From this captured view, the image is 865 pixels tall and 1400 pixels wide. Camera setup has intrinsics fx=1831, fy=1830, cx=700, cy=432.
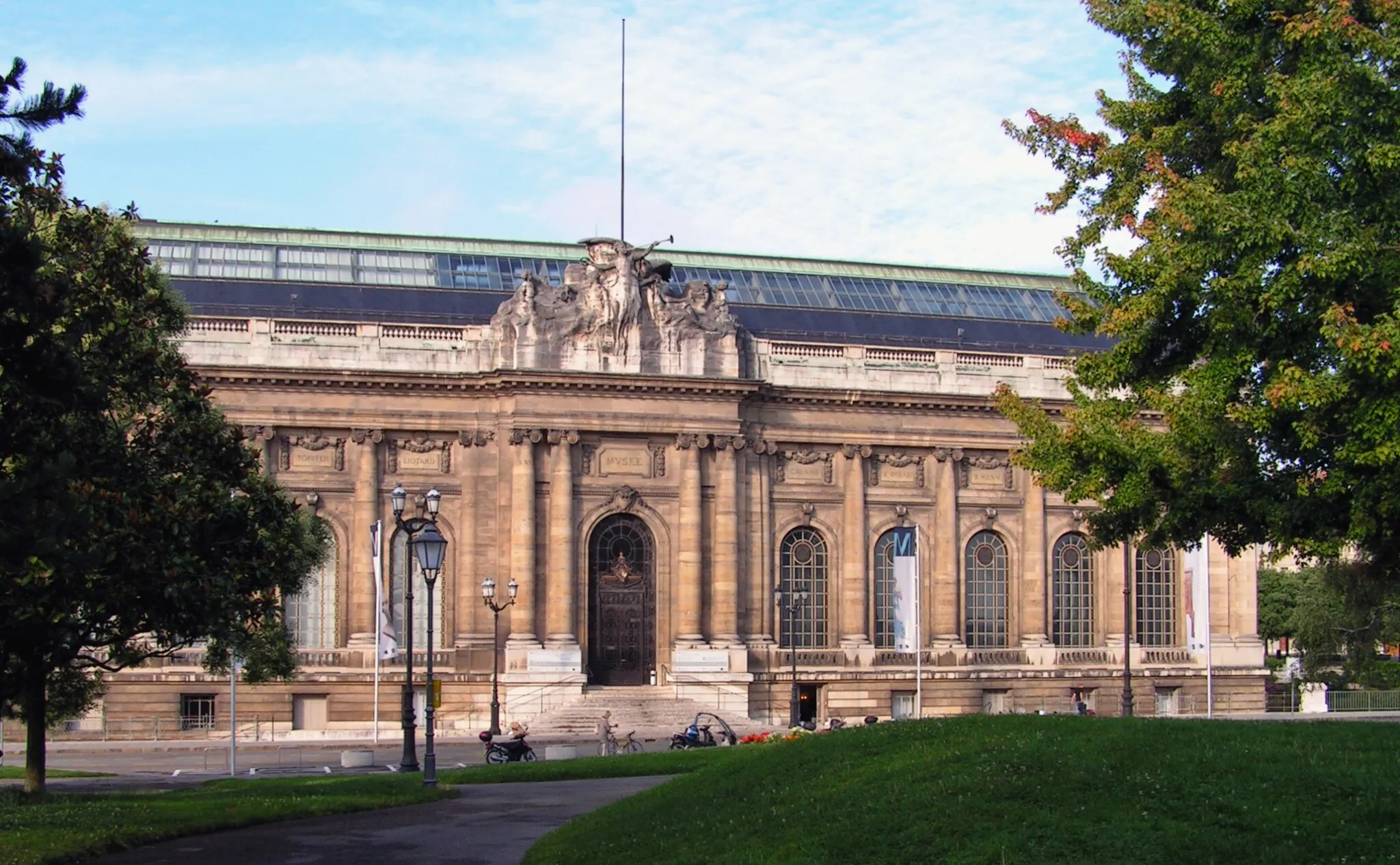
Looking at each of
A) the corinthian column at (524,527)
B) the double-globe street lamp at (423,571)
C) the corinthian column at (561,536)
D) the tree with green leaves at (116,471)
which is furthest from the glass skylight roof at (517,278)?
the tree with green leaves at (116,471)

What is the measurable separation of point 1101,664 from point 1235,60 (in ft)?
142

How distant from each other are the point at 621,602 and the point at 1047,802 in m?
46.1

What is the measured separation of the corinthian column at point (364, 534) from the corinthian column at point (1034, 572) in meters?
23.9

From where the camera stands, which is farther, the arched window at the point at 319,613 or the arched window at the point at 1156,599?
the arched window at the point at 1156,599

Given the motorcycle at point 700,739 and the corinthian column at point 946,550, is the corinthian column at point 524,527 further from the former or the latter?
the corinthian column at point 946,550

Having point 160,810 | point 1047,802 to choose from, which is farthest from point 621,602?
point 1047,802

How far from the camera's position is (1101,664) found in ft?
226

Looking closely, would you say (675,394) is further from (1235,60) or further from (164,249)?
(1235,60)

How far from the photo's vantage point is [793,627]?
63.1m

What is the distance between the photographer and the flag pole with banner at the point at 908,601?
210 ft

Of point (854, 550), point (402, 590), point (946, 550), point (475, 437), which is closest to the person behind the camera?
point (475, 437)

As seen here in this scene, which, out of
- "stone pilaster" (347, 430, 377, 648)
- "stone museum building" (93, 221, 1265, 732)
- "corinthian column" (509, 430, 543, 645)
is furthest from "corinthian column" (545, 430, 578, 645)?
"stone pilaster" (347, 430, 377, 648)

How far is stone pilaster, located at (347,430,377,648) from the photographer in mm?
62438

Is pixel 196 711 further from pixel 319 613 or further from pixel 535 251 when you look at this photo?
pixel 535 251
